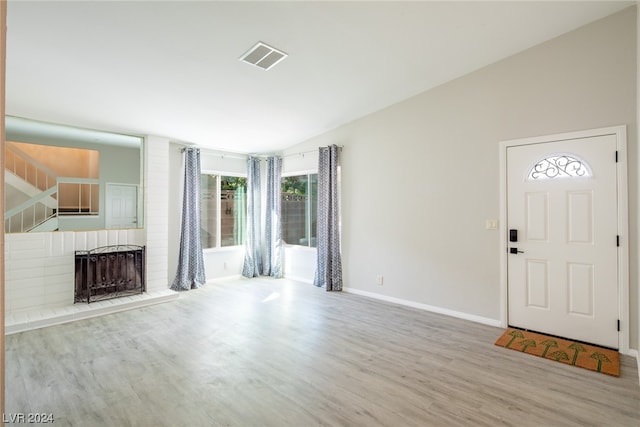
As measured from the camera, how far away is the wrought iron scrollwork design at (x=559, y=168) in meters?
3.23

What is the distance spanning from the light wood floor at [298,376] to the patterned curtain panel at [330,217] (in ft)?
4.54

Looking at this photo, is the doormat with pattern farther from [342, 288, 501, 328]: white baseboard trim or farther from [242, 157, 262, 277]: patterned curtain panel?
[242, 157, 262, 277]: patterned curtain panel

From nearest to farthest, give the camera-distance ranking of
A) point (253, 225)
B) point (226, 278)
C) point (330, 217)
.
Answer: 1. point (330, 217)
2. point (226, 278)
3. point (253, 225)

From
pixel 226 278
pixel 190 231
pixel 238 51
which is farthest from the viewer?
pixel 226 278

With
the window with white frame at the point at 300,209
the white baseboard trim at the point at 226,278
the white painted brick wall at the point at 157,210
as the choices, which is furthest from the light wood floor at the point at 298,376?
the window with white frame at the point at 300,209

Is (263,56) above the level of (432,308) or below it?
above

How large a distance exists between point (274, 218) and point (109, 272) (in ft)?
9.67

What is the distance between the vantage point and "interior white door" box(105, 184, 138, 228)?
5.89m

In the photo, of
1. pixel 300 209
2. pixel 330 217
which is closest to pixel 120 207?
pixel 300 209

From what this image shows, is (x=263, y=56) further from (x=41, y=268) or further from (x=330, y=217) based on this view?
(x=41, y=268)

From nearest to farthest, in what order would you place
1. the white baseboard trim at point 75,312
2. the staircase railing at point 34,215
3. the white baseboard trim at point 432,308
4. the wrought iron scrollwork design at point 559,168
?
1. the wrought iron scrollwork design at point 559,168
2. the white baseboard trim at point 75,312
3. the white baseboard trim at point 432,308
4. the staircase railing at point 34,215

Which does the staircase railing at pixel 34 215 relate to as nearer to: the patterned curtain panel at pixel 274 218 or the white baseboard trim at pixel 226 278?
the white baseboard trim at pixel 226 278

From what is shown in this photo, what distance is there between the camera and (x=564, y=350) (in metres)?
3.03

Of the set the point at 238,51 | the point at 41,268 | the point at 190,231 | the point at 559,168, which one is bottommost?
the point at 41,268
